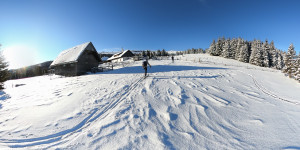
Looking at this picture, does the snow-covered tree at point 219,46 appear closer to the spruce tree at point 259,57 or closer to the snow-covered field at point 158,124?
the spruce tree at point 259,57

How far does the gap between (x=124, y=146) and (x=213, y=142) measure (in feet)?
8.26

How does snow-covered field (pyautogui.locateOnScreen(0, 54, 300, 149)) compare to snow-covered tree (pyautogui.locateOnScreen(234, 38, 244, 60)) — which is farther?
snow-covered tree (pyautogui.locateOnScreen(234, 38, 244, 60))

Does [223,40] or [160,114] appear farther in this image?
[223,40]

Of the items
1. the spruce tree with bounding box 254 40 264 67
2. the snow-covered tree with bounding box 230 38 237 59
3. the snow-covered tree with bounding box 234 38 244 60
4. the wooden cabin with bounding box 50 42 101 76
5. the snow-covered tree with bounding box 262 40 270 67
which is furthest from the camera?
the snow-covered tree with bounding box 230 38 237 59

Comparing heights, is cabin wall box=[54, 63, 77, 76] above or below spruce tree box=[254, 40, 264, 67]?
below

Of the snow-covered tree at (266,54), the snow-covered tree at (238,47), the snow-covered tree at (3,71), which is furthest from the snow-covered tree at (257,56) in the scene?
the snow-covered tree at (3,71)

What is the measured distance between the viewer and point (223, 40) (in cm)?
6444

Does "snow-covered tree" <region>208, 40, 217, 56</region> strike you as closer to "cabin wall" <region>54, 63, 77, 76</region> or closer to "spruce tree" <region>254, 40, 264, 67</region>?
"spruce tree" <region>254, 40, 264, 67</region>

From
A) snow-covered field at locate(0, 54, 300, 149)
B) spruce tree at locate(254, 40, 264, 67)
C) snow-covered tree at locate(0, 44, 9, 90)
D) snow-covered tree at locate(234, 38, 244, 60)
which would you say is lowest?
snow-covered field at locate(0, 54, 300, 149)

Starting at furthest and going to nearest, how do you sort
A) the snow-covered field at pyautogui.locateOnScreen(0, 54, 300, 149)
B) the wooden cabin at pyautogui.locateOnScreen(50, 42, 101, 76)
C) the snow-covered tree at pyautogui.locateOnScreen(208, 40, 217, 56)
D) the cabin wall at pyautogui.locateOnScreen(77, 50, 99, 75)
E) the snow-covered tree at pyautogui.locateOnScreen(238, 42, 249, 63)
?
the snow-covered tree at pyautogui.locateOnScreen(208, 40, 217, 56) < the snow-covered tree at pyautogui.locateOnScreen(238, 42, 249, 63) < the cabin wall at pyautogui.locateOnScreen(77, 50, 99, 75) < the wooden cabin at pyautogui.locateOnScreen(50, 42, 101, 76) < the snow-covered field at pyautogui.locateOnScreen(0, 54, 300, 149)

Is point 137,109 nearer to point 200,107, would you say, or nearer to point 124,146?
point 124,146

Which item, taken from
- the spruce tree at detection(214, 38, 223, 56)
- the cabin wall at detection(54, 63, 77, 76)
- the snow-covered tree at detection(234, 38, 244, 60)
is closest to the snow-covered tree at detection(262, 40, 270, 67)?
the snow-covered tree at detection(234, 38, 244, 60)

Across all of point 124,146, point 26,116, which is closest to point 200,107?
point 124,146

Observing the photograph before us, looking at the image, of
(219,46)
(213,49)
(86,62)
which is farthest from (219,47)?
(86,62)
